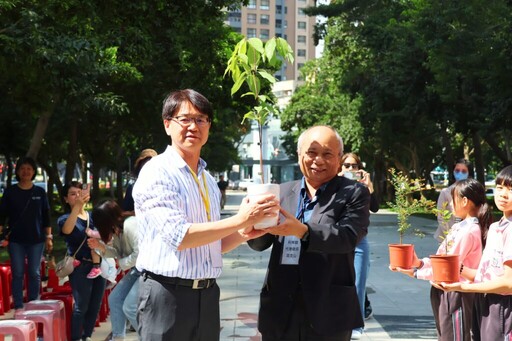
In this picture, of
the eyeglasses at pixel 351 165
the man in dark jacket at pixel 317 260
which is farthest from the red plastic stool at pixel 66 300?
the man in dark jacket at pixel 317 260

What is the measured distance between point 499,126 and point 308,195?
23658 millimetres

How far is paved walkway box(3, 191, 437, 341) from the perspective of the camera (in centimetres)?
922

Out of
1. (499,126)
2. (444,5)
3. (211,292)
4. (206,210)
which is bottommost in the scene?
(211,292)

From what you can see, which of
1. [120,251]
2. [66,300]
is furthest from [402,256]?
[66,300]

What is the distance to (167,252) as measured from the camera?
13.0ft

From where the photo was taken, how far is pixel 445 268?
15.3 feet

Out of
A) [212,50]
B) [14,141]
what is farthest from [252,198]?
[14,141]

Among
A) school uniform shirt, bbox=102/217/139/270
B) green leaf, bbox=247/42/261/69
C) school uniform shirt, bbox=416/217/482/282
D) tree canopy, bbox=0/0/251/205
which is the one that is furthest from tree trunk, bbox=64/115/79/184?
green leaf, bbox=247/42/261/69

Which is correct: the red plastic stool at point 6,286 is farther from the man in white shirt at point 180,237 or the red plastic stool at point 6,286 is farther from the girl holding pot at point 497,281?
the girl holding pot at point 497,281

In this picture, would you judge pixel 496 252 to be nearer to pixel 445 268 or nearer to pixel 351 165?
pixel 445 268

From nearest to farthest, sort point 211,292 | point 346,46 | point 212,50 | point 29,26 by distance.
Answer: point 211,292 < point 29,26 < point 212,50 < point 346,46

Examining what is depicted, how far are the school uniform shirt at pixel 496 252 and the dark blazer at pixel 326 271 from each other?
73 cm

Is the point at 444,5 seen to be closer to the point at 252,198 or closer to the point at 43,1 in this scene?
the point at 43,1

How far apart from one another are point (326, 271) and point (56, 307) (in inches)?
160
